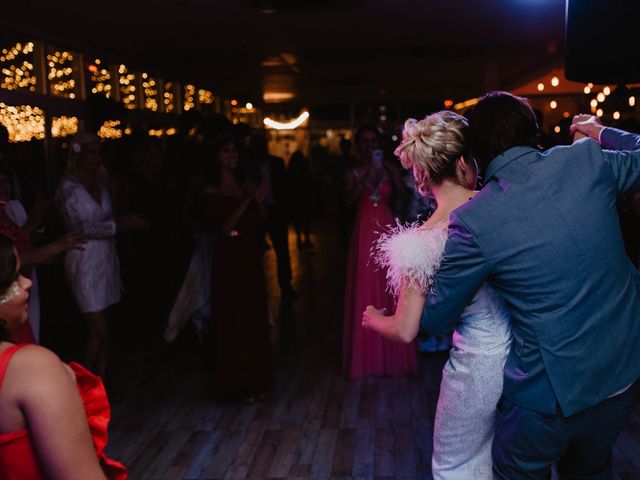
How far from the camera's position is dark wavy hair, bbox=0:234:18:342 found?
4.27ft

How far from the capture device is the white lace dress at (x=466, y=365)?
200 cm

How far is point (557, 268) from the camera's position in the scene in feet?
5.68

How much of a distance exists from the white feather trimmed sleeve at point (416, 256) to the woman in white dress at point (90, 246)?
2.57 m

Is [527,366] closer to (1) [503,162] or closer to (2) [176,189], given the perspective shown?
(1) [503,162]

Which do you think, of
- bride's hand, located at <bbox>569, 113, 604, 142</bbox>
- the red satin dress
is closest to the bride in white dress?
bride's hand, located at <bbox>569, 113, 604, 142</bbox>

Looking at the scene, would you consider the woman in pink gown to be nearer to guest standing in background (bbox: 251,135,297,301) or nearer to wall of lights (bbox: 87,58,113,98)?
guest standing in background (bbox: 251,135,297,301)

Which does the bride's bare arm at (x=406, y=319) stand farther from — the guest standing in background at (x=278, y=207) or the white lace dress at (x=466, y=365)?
→ the guest standing in background at (x=278, y=207)

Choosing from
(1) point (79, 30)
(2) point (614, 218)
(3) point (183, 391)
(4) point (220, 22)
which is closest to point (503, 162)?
(2) point (614, 218)

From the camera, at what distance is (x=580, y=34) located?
2875mm

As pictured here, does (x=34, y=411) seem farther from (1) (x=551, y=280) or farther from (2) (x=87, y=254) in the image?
(2) (x=87, y=254)

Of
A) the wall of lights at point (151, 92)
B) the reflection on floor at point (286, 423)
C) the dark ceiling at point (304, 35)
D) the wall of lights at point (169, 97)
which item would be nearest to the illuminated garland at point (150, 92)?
the wall of lights at point (151, 92)

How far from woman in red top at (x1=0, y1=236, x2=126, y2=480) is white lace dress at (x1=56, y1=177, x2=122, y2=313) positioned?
9.67 ft

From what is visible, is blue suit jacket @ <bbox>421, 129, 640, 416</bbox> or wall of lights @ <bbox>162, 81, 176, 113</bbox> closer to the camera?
blue suit jacket @ <bbox>421, 129, 640, 416</bbox>

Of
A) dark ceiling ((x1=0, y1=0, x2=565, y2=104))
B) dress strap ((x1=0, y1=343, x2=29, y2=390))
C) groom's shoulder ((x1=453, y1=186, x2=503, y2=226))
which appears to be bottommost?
dress strap ((x1=0, y1=343, x2=29, y2=390))
